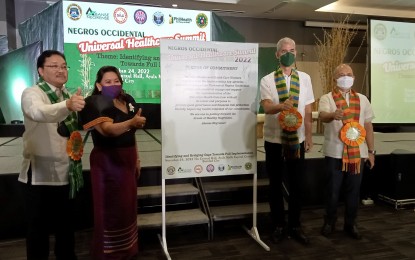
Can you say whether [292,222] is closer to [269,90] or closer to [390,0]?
[269,90]

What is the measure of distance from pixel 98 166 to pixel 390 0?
6.62 m

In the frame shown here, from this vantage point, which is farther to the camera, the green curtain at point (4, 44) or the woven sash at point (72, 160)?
the green curtain at point (4, 44)

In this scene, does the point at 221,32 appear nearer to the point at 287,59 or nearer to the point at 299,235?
the point at 287,59

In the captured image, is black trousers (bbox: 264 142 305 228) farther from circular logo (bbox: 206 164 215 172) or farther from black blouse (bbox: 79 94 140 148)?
black blouse (bbox: 79 94 140 148)

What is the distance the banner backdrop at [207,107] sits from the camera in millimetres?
2320

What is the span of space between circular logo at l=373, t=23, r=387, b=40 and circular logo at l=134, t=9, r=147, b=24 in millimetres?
3678

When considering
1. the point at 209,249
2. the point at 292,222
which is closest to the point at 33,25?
the point at 209,249

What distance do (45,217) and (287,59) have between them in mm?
1921

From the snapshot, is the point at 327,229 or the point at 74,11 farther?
the point at 74,11

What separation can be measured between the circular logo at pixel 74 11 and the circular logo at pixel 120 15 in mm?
448

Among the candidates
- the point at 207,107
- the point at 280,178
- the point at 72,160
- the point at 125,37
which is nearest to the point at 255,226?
the point at 280,178

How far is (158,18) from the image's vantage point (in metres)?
4.61

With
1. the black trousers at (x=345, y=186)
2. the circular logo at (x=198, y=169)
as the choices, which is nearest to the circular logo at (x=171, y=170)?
the circular logo at (x=198, y=169)

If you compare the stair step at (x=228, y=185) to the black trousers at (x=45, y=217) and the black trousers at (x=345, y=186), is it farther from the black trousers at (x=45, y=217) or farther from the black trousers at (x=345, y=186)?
the black trousers at (x=45, y=217)
